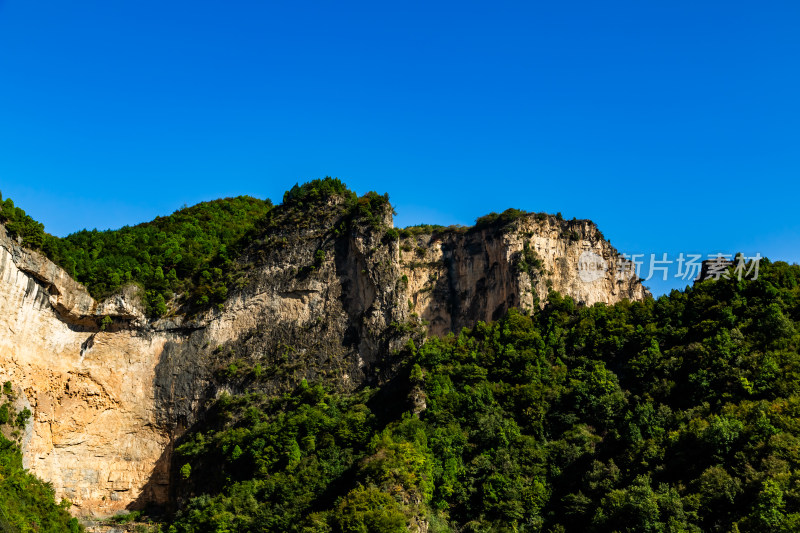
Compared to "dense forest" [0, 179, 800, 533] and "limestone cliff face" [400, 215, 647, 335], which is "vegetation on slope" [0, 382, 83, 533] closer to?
"dense forest" [0, 179, 800, 533]

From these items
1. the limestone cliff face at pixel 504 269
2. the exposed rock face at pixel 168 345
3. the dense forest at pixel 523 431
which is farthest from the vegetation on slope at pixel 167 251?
the limestone cliff face at pixel 504 269

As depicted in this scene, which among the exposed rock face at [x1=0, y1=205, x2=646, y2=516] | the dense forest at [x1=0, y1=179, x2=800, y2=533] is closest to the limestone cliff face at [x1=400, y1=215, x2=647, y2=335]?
the exposed rock face at [x1=0, y1=205, x2=646, y2=516]

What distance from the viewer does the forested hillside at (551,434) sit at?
43.3 m

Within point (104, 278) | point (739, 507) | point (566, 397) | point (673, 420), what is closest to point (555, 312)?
point (566, 397)

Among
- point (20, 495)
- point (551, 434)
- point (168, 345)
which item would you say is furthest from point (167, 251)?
point (551, 434)

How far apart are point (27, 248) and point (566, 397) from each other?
32532mm

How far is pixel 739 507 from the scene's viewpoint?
4138 cm

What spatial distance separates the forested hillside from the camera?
4334cm

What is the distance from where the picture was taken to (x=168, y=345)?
62.4 meters

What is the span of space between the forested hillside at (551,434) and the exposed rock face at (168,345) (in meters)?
2.62

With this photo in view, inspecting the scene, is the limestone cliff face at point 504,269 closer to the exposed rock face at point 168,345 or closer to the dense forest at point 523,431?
the exposed rock face at point 168,345

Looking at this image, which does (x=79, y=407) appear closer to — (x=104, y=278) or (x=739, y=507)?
(x=104, y=278)

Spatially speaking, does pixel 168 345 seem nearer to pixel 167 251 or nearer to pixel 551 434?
pixel 167 251

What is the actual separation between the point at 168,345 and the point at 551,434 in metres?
26.2
